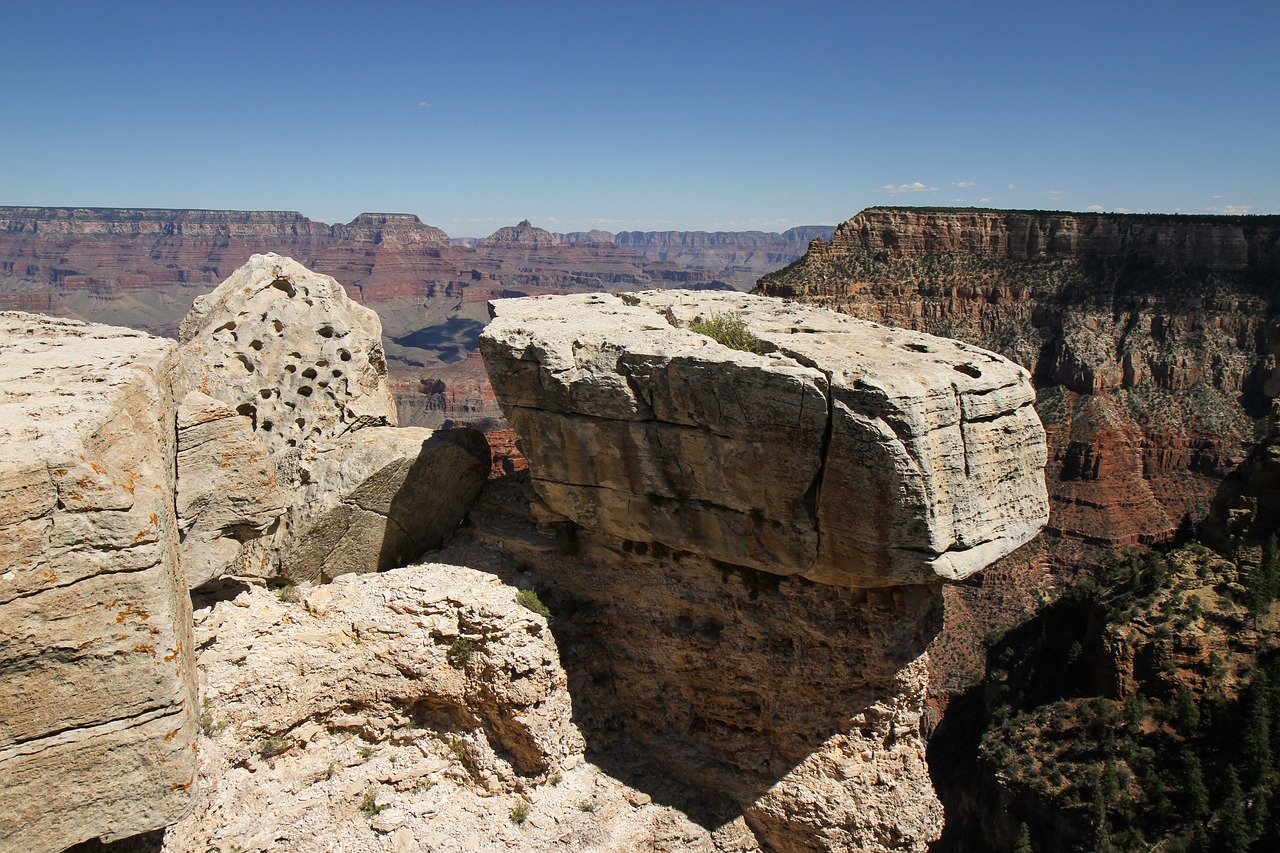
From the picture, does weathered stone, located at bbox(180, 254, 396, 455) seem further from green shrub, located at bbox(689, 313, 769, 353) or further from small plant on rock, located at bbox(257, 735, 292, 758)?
green shrub, located at bbox(689, 313, 769, 353)

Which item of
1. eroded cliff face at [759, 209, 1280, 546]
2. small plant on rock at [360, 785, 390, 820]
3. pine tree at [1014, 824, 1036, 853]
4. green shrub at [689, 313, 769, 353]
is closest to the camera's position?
green shrub at [689, 313, 769, 353]

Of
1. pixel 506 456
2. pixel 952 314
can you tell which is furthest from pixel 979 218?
pixel 506 456

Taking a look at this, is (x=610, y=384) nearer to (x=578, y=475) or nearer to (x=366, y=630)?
(x=578, y=475)

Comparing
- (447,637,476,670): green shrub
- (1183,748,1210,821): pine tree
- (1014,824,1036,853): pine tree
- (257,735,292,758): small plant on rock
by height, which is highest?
(447,637,476,670): green shrub

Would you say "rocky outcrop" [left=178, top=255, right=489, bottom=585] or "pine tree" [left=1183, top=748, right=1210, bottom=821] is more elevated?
"rocky outcrop" [left=178, top=255, right=489, bottom=585]

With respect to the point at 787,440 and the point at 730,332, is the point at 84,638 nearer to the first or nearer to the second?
the point at 787,440

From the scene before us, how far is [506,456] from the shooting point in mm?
23594

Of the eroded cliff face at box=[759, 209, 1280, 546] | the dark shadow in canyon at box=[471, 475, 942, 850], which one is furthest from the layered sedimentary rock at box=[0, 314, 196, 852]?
the eroded cliff face at box=[759, 209, 1280, 546]

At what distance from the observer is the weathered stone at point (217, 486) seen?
10.4 m

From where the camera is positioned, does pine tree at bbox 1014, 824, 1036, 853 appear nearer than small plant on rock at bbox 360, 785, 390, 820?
No

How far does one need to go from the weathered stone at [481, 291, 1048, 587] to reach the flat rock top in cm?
437

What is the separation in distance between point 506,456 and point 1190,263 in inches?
2909

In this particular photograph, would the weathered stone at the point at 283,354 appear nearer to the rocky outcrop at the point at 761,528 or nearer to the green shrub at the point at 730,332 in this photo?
the rocky outcrop at the point at 761,528

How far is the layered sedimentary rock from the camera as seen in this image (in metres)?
6.08
